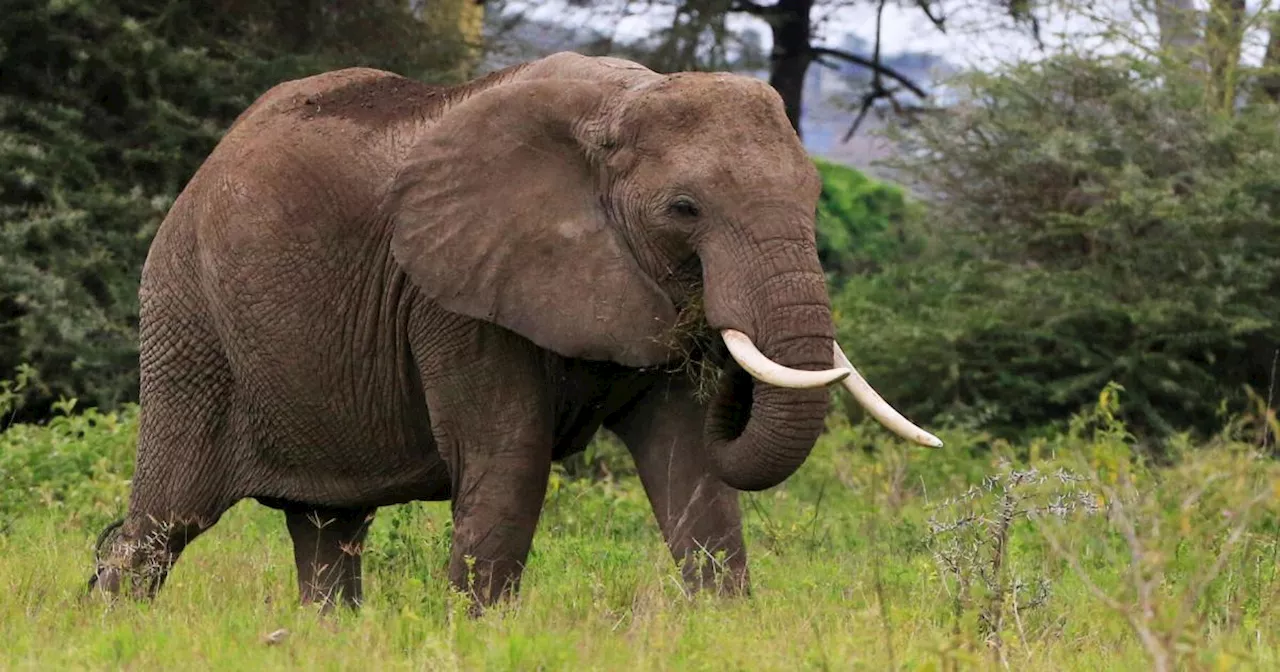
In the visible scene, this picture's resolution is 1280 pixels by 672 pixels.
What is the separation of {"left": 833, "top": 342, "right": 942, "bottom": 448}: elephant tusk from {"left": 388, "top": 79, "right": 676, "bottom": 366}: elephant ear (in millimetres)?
534

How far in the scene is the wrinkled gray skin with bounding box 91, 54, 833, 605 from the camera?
18.6 feet

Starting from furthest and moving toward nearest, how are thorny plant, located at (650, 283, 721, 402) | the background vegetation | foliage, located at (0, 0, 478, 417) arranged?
foliage, located at (0, 0, 478, 417) → the background vegetation → thorny plant, located at (650, 283, 721, 402)

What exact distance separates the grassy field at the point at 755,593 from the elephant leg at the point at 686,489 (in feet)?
0.43

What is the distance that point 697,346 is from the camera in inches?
230

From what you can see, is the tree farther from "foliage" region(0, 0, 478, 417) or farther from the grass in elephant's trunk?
the grass in elephant's trunk

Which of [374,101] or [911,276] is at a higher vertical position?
[374,101]

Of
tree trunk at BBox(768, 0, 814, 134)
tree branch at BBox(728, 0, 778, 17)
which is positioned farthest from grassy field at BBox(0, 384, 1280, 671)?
tree trunk at BBox(768, 0, 814, 134)

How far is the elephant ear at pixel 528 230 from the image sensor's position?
584cm

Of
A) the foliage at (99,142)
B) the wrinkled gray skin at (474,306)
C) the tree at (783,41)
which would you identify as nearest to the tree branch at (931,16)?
the tree at (783,41)

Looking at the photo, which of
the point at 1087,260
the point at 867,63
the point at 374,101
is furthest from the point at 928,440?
the point at 867,63

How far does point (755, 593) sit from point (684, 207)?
52.5 inches

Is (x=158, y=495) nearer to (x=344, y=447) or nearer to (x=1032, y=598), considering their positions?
(x=344, y=447)

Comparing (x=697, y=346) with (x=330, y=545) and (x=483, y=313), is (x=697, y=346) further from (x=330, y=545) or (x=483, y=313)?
(x=330, y=545)

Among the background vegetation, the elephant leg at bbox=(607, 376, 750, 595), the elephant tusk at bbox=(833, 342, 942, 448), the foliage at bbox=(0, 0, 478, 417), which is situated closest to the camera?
the elephant tusk at bbox=(833, 342, 942, 448)
